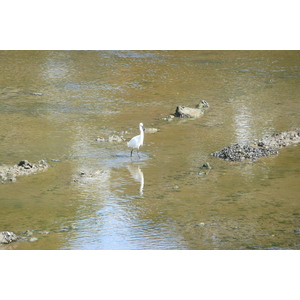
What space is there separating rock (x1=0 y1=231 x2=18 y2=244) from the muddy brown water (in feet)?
0.92

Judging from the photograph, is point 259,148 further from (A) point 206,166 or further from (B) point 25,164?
(B) point 25,164

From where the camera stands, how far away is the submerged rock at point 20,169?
444 inches

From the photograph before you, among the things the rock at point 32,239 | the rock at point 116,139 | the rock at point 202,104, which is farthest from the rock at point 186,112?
the rock at point 32,239

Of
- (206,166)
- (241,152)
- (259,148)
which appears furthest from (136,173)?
(259,148)

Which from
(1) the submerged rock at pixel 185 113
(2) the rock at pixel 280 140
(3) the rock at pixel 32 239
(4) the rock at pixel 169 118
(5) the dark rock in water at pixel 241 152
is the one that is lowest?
(3) the rock at pixel 32 239

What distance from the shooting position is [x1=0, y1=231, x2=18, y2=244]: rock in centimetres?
816

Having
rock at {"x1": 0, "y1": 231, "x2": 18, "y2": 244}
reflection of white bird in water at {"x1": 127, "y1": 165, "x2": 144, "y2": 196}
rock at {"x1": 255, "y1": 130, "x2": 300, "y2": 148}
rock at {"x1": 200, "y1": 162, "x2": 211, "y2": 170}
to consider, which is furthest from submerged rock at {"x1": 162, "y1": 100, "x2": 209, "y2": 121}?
rock at {"x1": 0, "y1": 231, "x2": 18, "y2": 244}

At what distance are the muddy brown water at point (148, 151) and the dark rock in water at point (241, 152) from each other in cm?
27

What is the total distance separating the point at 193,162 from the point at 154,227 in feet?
11.8

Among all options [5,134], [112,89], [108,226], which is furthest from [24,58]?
[108,226]

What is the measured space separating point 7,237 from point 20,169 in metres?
3.59

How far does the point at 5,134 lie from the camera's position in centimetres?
1470

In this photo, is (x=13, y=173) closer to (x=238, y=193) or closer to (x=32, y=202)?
(x=32, y=202)

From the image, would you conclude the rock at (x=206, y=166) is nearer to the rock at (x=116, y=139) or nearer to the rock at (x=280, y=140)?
the rock at (x=280, y=140)
